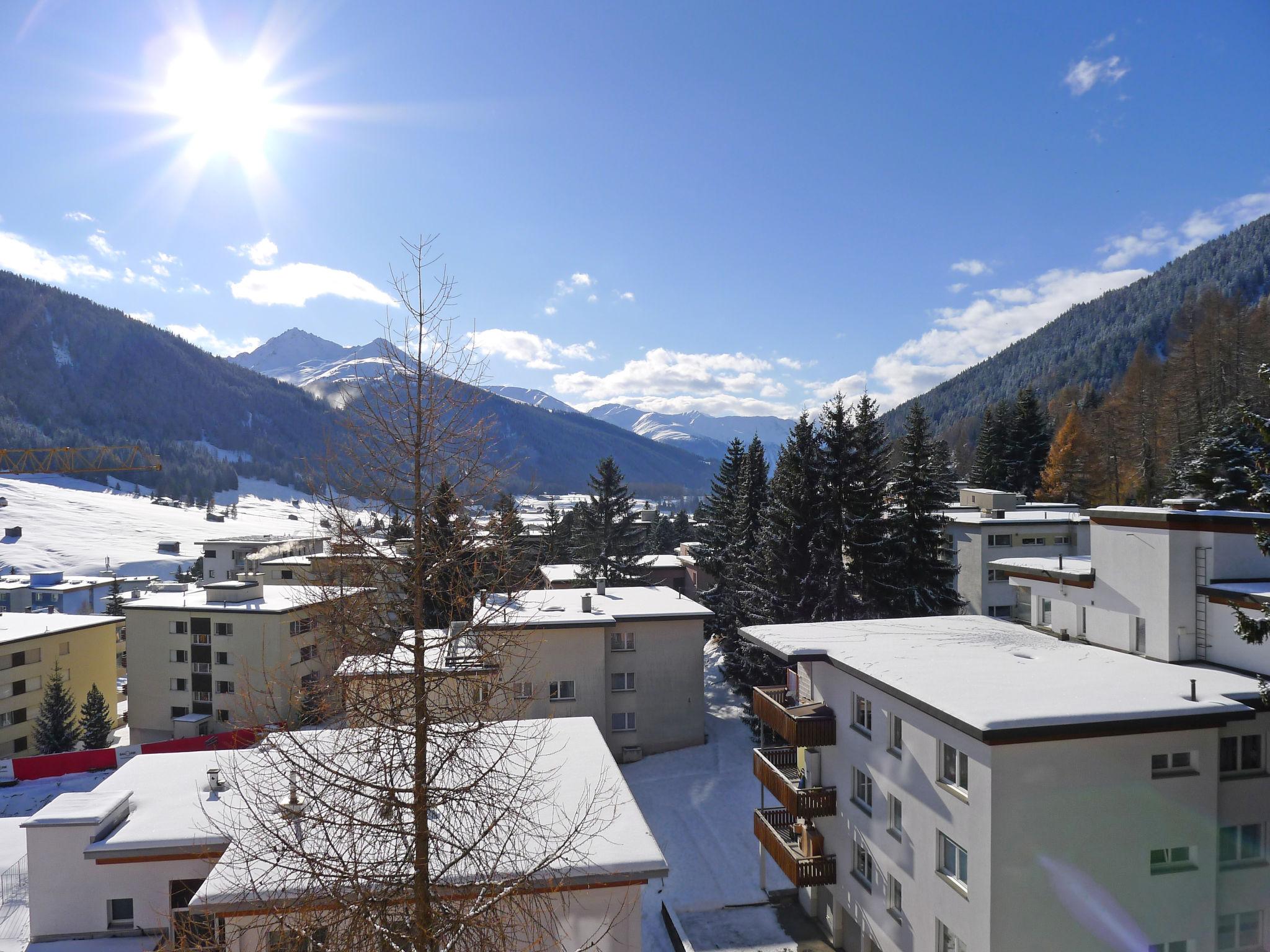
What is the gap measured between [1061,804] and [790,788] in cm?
795

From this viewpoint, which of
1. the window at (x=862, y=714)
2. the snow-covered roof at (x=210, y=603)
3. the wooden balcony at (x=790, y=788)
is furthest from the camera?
the snow-covered roof at (x=210, y=603)

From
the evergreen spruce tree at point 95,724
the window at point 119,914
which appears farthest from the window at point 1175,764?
the evergreen spruce tree at point 95,724

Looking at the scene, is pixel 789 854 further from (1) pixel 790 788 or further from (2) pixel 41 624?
(2) pixel 41 624

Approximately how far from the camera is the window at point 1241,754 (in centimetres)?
1418

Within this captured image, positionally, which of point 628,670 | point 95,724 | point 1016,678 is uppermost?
point 1016,678

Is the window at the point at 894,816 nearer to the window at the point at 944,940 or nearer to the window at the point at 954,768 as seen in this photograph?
the window at the point at 944,940

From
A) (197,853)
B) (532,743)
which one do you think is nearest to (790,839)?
(532,743)

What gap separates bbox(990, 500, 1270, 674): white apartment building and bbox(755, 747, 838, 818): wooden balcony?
855 cm

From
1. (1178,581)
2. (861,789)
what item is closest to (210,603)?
(861,789)

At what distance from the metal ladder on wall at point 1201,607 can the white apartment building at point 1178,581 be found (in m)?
0.02

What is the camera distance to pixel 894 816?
53.3 ft

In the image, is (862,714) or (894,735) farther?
(862,714)

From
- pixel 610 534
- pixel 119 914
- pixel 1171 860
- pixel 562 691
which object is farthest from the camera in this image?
pixel 610 534

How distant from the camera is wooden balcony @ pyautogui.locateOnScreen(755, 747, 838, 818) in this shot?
61.8 ft
